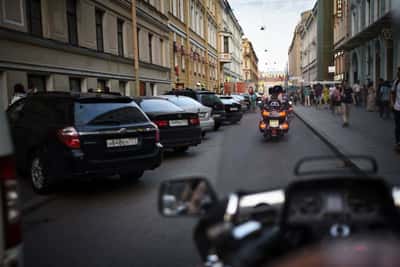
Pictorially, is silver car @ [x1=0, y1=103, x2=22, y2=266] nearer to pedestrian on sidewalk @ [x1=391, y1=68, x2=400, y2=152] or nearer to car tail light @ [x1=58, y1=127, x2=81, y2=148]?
car tail light @ [x1=58, y1=127, x2=81, y2=148]

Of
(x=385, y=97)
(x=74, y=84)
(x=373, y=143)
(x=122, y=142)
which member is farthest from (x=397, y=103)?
(x=74, y=84)

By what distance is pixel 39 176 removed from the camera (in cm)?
685

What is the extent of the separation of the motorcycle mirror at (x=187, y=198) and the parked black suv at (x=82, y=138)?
14.0 feet

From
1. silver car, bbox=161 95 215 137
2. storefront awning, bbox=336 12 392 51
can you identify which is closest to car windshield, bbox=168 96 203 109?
silver car, bbox=161 95 215 137

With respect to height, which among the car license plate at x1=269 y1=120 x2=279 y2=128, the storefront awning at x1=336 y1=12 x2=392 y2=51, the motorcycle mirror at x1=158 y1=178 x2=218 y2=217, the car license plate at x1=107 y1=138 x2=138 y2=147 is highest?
the storefront awning at x1=336 y1=12 x2=392 y2=51

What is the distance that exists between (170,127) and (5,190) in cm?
800

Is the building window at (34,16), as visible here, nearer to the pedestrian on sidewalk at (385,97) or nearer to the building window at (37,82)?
the building window at (37,82)

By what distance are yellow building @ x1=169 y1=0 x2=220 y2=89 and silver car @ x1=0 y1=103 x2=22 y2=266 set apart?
28.1m

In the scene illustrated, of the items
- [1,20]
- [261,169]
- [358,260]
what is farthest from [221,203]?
[1,20]

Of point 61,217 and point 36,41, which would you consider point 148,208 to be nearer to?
point 61,217

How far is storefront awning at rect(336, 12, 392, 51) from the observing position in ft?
72.5

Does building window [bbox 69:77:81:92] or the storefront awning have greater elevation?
the storefront awning

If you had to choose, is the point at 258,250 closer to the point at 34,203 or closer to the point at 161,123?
the point at 34,203

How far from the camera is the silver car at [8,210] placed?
248cm
